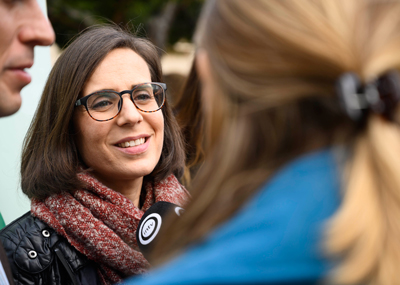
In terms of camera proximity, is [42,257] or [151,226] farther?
[42,257]

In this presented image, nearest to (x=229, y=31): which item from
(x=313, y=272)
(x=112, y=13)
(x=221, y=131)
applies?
(x=221, y=131)

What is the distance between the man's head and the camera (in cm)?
142

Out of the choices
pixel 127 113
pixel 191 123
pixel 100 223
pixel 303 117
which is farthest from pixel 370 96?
pixel 191 123

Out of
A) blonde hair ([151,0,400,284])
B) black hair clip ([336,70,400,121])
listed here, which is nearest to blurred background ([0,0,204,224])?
blonde hair ([151,0,400,284])

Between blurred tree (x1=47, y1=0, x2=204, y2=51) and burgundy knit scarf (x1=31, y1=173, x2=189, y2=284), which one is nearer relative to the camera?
burgundy knit scarf (x1=31, y1=173, x2=189, y2=284)

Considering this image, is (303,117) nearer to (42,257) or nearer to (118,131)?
(118,131)

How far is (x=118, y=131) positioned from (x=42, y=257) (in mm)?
743

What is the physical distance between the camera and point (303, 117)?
965 mm

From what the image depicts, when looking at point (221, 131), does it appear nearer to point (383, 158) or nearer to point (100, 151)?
point (383, 158)

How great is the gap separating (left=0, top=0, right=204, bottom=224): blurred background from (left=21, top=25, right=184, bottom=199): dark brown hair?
27 cm

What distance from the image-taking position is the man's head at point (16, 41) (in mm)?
1421

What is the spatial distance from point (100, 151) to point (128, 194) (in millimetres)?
350

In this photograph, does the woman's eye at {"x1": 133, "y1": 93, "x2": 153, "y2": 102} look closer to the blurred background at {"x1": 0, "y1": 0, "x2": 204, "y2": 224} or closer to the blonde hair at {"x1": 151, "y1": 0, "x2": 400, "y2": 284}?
the blurred background at {"x1": 0, "y1": 0, "x2": 204, "y2": 224}

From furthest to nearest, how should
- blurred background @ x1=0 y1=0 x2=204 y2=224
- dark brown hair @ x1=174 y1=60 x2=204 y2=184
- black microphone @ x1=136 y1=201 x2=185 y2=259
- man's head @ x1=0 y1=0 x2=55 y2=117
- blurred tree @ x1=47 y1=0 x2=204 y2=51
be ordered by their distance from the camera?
blurred tree @ x1=47 y1=0 x2=204 y2=51, blurred background @ x1=0 y1=0 x2=204 y2=224, dark brown hair @ x1=174 y1=60 x2=204 y2=184, black microphone @ x1=136 y1=201 x2=185 y2=259, man's head @ x1=0 y1=0 x2=55 y2=117
